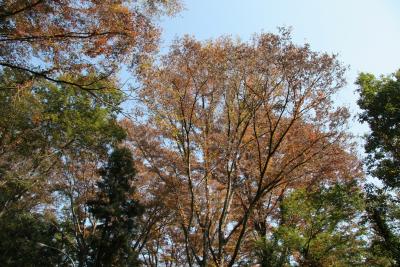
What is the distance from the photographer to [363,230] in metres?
13.6

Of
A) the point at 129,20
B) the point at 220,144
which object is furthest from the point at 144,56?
the point at 220,144

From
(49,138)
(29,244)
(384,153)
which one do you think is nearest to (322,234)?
(384,153)

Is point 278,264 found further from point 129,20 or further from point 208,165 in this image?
point 129,20

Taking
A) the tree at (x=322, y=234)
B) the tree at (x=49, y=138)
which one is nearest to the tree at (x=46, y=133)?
the tree at (x=49, y=138)

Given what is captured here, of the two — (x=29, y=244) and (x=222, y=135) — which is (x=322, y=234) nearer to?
(x=222, y=135)

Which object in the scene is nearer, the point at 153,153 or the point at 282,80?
the point at 282,80

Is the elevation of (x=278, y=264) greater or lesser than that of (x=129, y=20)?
lesser

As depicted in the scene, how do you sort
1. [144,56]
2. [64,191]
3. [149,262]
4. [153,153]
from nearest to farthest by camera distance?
[144,56]
[153,153]
[64,191]
[149,262]

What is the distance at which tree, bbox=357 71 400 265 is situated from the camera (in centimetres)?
1326

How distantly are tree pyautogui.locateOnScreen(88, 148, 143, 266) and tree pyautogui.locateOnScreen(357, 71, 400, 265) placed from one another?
13.4 m

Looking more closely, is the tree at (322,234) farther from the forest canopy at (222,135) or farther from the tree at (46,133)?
the tree at (46,133)

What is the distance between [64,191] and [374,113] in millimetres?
15518

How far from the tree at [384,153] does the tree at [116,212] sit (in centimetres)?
1344

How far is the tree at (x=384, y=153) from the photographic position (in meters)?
13.3
